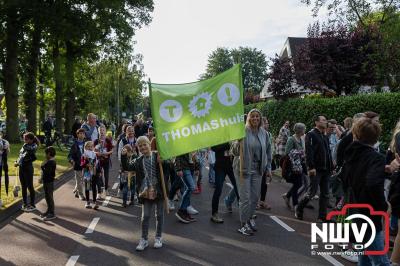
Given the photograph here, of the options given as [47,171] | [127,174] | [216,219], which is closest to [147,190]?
[216,219]

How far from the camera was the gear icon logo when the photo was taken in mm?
6890

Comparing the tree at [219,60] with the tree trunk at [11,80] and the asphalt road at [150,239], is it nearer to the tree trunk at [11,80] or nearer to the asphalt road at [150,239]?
the tree trunk at [11,80]

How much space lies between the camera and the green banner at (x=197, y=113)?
6555mm

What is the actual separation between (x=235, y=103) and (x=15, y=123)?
2306cm

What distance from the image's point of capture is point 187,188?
29.0ft

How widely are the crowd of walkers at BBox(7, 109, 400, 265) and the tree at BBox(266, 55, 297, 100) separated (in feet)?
48.0

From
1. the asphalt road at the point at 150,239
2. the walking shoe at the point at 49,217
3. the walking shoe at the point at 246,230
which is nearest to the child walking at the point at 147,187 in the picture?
the asphalt road at the point at 150,239

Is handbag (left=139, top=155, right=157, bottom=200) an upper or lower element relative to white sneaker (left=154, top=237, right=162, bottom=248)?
upper

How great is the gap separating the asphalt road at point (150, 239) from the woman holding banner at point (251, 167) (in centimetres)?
34

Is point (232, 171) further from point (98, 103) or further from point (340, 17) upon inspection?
point (98, 103)

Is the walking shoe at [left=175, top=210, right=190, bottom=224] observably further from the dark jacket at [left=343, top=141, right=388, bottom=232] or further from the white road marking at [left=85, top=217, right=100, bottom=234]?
the dark jacket at [left=343, top=141, right=388, bottom=232]

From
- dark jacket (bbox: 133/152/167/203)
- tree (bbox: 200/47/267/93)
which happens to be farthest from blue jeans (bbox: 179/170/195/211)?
tree (bbox: 200/47/267/93)

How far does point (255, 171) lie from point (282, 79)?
1871 cm

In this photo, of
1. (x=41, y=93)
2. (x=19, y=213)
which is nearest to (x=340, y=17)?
(x=19, y=213)
